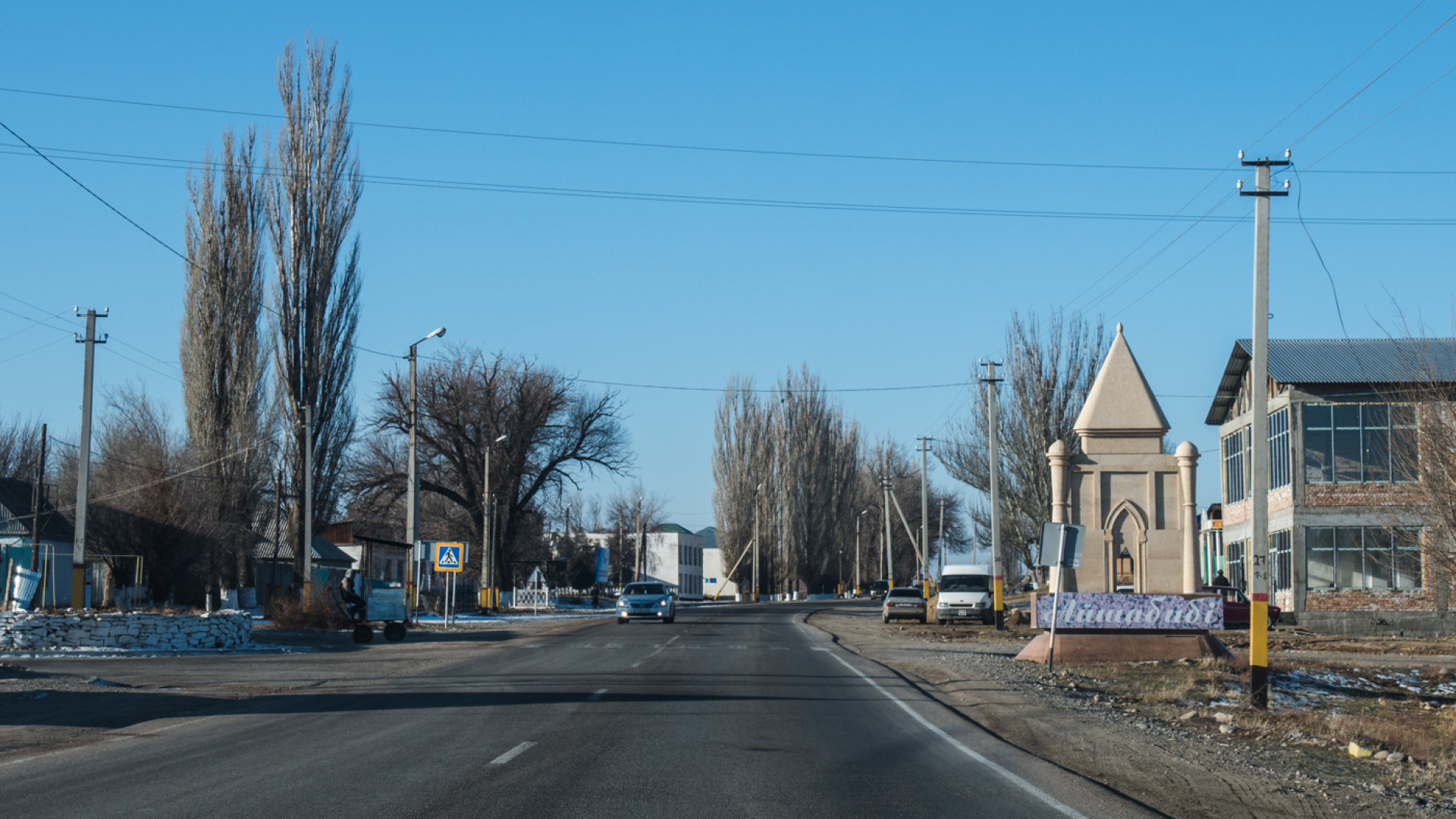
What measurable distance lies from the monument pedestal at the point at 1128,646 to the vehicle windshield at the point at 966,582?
19.6m

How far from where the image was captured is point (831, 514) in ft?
323

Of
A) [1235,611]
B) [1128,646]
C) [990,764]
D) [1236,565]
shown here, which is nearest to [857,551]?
[1236,565]

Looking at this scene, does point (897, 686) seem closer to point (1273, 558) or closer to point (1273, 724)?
point (1273, 724)

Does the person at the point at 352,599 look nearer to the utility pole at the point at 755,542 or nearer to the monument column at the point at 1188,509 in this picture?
the monument column at the point at 1188,509

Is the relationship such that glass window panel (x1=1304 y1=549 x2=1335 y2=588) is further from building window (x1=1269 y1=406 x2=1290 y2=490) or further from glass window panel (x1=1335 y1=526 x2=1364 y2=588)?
building window (x1=1269 y1=406 x2=1290 y2=490)

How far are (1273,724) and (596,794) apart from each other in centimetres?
954

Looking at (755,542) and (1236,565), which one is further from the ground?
(755,542)

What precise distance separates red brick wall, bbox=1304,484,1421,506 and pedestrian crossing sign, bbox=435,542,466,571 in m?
25.9

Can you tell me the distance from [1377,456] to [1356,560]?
3247 mm

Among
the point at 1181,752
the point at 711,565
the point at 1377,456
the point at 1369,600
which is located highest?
the point at 1377,456

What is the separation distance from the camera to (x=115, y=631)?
86.7 ft

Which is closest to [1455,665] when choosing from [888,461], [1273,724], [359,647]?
[1273,724]

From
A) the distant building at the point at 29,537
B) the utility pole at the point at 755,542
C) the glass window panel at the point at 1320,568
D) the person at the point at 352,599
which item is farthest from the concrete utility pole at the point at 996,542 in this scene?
the utility pole at the point at 755,542

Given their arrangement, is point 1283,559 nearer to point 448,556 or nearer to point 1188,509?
point 1188,509
